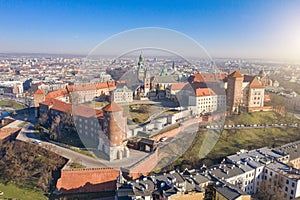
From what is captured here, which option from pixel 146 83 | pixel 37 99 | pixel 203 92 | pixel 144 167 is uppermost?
pixel 146 83

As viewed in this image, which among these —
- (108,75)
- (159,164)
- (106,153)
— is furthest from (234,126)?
(108,75)

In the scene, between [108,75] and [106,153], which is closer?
[106,153]

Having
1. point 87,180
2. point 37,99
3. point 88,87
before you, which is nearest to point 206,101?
point 88,87

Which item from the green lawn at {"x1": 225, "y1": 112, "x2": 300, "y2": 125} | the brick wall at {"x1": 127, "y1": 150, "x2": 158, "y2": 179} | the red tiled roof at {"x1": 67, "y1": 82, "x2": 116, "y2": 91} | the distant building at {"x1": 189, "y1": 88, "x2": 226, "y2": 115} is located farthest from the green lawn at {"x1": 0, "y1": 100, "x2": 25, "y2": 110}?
the green lawn at {"x1": 225, "y1": 112, "x2": 300, "y2": 125}

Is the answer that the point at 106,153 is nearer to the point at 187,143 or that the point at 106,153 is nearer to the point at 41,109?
the point at 187,143

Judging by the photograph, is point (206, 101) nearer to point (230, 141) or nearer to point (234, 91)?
point (234, 91)
